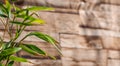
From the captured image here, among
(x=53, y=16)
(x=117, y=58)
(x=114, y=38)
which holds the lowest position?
(x=117, y=58)

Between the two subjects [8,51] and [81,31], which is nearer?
[8,51]

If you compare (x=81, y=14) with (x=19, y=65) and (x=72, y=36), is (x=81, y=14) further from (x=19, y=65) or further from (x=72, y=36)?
(x=19, y=65)

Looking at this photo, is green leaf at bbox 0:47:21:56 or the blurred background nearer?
green leaf at bbox 0:47:21:56

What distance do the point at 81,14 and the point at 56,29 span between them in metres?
0.19

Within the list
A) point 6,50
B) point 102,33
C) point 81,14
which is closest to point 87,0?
point 81,14

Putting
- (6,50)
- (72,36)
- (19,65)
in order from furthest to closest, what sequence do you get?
(72,36)
(19,65)
(6,50)

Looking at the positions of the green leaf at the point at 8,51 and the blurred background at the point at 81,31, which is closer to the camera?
the green leaf at the point at 8,51

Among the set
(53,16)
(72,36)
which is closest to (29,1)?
(53,16)

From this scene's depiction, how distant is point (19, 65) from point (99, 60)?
1.63 feet

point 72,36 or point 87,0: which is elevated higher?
point 87,0

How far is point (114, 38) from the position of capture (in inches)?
76.2

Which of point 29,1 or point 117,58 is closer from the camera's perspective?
point 29,1

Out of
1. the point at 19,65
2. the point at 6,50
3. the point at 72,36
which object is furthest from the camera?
the point at 72,36

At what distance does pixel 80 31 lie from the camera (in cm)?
188
